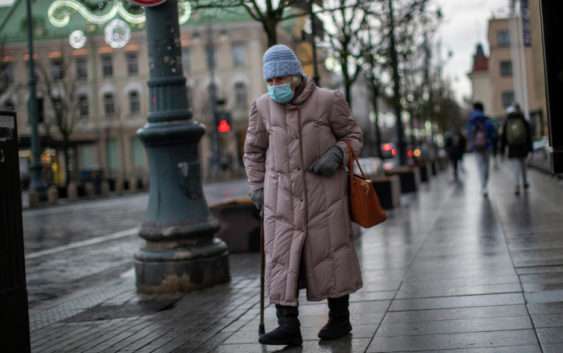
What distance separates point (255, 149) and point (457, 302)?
6.49 ft

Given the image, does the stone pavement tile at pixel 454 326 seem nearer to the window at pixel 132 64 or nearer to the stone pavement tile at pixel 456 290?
the stone pavement tile at pixel 456 290

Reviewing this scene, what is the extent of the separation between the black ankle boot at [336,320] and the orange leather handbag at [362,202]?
51 centimetres

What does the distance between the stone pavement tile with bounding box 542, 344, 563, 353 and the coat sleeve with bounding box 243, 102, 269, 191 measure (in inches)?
80.6

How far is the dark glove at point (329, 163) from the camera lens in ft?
19.4

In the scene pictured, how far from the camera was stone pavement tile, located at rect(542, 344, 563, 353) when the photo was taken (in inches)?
201

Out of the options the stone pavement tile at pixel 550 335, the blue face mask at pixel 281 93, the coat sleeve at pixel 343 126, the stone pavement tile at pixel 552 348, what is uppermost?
the blue face mask at pixel 281 93

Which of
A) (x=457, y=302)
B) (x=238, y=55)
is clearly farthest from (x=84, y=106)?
(x=457, y=302)

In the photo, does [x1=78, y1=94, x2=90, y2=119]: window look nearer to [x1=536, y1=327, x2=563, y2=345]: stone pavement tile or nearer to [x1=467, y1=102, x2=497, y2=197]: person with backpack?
[x1=467, y1=102, x2=497, y2=197]: person with backpack

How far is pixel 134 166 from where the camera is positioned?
256ft

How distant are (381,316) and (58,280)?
19.0 ft

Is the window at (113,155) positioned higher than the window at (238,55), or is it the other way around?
the window at (238,55)

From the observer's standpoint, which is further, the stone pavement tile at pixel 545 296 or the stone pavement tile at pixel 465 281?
the stone pavement tile at pixel 465 281

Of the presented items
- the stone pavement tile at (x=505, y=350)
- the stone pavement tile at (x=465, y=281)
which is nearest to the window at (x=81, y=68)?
the stone pavement tile at (x=465, y=281)

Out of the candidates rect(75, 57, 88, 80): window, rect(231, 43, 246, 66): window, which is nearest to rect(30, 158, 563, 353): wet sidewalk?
rect(231, 43, 246, 66): window
